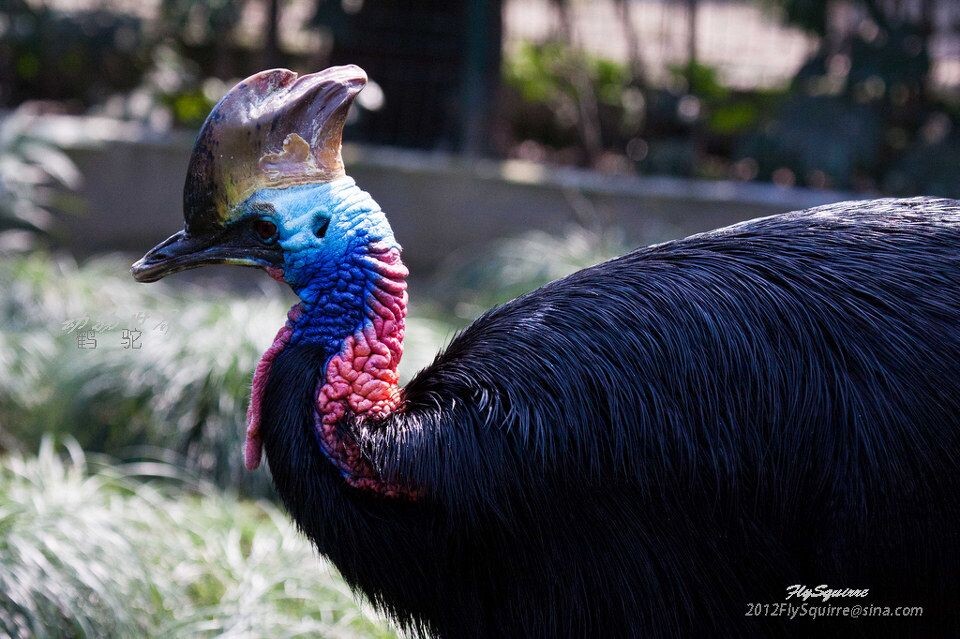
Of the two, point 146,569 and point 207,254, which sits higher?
point 207,254

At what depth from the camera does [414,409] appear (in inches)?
92.8

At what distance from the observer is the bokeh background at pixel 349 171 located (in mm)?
3520

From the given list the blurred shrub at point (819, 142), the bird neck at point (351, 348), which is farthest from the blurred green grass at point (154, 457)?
the blurred shrub at point (819, 142)

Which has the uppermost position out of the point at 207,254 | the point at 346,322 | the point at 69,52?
the point at 69,52

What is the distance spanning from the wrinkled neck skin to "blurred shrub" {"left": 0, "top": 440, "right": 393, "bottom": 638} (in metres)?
0.86

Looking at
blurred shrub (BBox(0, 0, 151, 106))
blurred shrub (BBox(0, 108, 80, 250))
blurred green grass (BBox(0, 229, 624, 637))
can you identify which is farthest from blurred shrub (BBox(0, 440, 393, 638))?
blurred shrub (BBox(0, 0, 151, 106))

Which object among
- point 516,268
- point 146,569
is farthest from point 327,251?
point 516,268

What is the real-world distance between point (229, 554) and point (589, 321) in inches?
60.5

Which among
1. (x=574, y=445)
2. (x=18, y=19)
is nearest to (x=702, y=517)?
(x=574, y=445)

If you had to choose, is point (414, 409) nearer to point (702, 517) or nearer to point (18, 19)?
point (702, 517)

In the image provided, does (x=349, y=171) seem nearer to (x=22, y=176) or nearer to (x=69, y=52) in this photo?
(x=22, y=176)

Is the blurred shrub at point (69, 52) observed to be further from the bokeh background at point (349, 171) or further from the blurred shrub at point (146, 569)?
the blurred shrub at point (146, 569)

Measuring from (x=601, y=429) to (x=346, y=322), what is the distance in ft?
1.75

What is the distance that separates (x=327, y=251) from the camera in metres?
2.33
